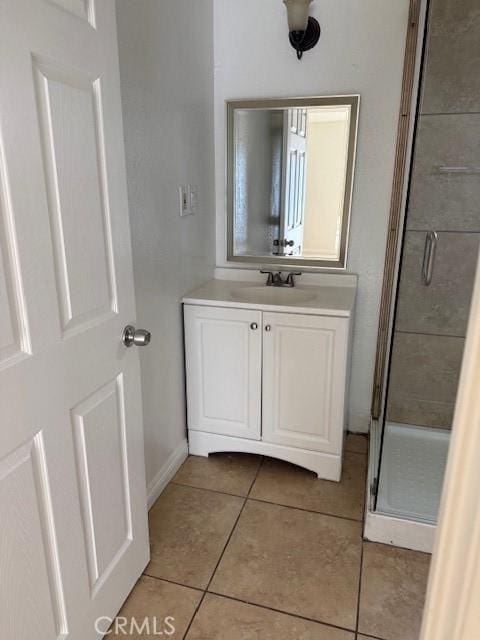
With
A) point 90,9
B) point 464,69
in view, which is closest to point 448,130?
point 464,69

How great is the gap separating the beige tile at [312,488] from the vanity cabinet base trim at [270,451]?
57mm

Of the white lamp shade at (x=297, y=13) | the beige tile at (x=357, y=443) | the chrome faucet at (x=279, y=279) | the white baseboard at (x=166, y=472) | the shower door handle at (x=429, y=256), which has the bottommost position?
the beige tile at (x=357, y=443)

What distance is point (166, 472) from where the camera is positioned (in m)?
2.06

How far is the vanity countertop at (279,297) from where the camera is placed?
193 cm

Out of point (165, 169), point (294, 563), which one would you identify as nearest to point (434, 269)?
point (165, 169)

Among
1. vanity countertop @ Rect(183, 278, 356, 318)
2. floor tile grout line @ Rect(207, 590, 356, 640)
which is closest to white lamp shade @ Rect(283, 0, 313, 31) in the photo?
vanity countertop @ Rect(183, 278, 356, 318)

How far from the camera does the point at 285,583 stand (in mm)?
1572

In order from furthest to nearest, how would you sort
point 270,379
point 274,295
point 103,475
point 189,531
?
point 274,295
point 270,379
point 189,531
point 103,475

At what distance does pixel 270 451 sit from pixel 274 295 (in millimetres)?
744

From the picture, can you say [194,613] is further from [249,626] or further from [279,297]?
[279,297]

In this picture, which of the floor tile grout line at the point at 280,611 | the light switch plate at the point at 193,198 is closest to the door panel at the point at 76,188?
the light switch plate at the point at 193,198

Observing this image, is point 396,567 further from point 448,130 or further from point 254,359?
point 448,130

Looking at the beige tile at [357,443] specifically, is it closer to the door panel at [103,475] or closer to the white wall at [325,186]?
the white wall at [325,186]

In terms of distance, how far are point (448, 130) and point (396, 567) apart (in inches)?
70.3
